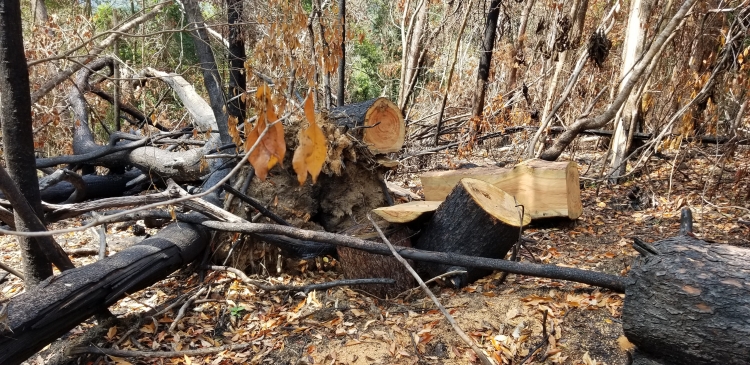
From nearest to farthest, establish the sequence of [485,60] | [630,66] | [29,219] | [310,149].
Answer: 1. [310,149]
2. [29,219]
3. [630,66]
4. [485,60]

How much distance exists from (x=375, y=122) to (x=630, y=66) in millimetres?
3195

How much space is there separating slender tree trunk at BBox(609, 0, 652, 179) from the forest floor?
1447 millimetres

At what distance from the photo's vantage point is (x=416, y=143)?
711 cm

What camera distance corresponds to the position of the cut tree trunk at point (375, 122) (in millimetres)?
3850

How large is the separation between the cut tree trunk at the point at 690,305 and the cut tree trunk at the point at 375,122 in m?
2.28

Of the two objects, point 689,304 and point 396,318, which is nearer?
point 689,304

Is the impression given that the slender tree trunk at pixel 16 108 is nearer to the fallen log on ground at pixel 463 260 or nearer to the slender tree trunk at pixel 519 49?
the fallen log on ground at pixel 463 260

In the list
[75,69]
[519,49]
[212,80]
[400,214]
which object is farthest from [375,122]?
[519,49]

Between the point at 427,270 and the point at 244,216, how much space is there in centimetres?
153

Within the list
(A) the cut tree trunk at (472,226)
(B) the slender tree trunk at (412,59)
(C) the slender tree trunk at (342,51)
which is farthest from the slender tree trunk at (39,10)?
(A) the cut tree trunk at (472,226)

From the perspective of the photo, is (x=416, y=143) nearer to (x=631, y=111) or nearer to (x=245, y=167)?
(x=631, y=111)

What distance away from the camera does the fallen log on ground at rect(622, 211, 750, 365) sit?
1.79 m

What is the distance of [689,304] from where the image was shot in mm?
1874

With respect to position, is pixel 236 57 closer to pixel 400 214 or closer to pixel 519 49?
pixel 400 214
